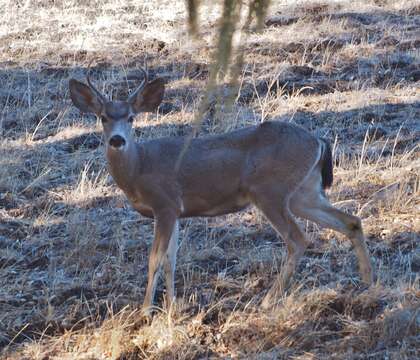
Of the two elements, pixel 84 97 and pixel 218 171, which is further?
pixel 84 97

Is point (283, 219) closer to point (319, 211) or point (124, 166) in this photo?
point (319, 211)

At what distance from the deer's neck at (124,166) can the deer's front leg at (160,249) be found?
38 centimetres

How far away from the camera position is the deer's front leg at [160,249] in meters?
6.96

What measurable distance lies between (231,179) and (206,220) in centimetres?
118

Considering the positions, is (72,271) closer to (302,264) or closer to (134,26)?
(302,264)

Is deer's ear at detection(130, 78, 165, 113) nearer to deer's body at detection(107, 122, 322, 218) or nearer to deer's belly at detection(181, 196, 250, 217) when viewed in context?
deer's body at detection(107, 122, 322, 218)

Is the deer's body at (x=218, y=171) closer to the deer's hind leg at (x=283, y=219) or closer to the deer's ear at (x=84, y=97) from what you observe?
the deer's hind leg at (x=283, y=219)

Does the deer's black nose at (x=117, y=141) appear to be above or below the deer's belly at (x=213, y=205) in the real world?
above

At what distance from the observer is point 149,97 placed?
7.93 meters

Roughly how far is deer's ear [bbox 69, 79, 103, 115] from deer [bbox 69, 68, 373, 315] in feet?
0.35

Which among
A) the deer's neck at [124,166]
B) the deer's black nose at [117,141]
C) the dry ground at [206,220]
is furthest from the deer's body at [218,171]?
the dry ground at [206,220]

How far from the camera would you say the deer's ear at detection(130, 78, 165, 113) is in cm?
780

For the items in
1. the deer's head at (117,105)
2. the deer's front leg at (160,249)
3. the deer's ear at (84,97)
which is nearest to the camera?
the deer's front leg at (160,249)

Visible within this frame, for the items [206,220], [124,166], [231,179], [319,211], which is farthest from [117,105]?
[319,211]
